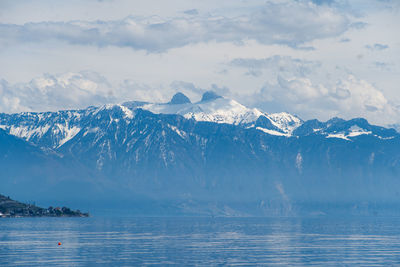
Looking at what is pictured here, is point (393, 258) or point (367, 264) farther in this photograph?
point (393, 258)

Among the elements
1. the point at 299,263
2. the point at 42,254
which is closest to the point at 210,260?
the point at 299,263

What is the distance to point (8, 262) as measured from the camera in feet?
584

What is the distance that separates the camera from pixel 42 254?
7859 inches

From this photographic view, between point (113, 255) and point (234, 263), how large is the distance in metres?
37.2

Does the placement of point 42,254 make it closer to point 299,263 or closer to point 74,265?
point 74,265

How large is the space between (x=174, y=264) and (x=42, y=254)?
43730mm

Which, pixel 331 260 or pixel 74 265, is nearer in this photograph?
pixel 74 265

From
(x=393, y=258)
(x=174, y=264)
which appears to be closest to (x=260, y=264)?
(x=174, y=264)

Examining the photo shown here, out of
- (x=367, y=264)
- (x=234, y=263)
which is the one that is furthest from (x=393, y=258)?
(x=234, y=263)

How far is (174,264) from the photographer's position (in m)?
177

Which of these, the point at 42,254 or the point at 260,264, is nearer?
the point at 260,264

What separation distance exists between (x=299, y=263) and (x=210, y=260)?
22.4m

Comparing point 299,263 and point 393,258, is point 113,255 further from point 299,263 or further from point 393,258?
point 393,258

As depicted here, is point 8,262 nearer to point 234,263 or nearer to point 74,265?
point 74,265
